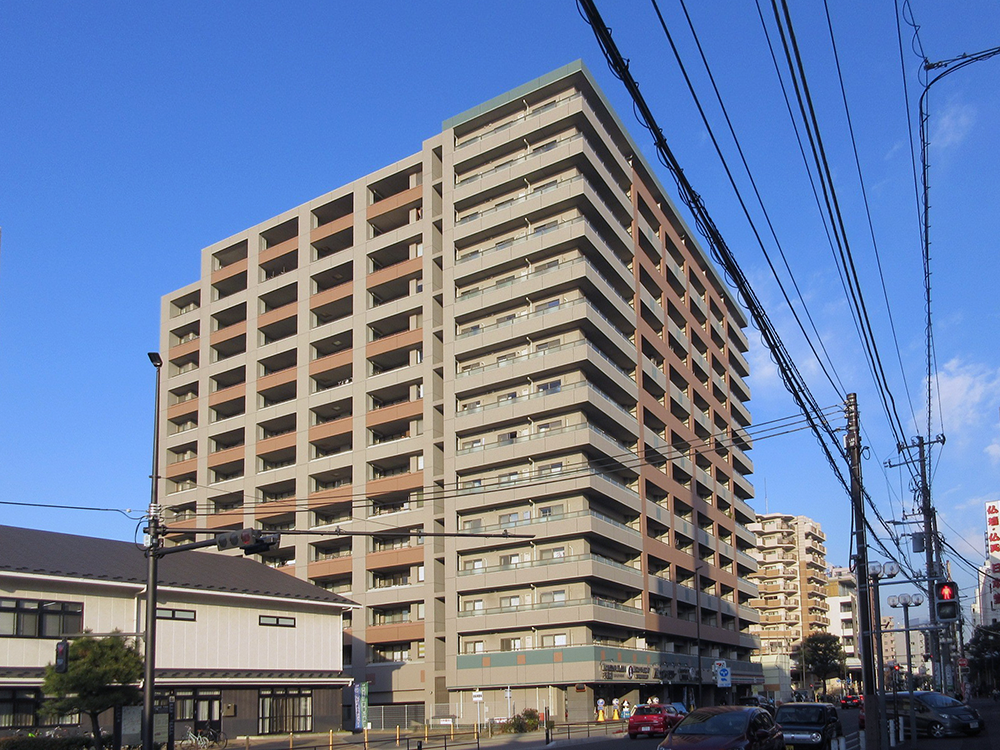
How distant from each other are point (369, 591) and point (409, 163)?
113 feet

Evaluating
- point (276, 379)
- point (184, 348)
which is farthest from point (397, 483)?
point (184, 348)

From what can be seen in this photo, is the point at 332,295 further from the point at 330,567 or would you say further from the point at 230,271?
the point at 330,567

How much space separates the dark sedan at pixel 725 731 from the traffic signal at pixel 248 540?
10522mm

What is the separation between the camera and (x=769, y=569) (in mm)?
159625

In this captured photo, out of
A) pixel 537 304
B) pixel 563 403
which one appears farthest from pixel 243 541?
pixel 537 304

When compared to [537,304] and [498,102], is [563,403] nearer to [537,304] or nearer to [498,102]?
[537,304]

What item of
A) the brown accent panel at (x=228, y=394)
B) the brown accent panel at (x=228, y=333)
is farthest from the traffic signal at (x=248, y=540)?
the brown accent panel at (x=228, y=333)

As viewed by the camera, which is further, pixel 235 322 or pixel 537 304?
pixel 235 322

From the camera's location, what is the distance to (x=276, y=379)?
273 ft

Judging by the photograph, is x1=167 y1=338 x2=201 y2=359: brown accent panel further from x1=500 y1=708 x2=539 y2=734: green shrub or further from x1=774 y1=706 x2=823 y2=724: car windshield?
x1=774 y1=706 x2=823 y2=724: car windshield

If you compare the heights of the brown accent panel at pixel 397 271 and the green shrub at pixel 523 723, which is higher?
the brown accent panel at pixel 397 271

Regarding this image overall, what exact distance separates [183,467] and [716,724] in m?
74.3

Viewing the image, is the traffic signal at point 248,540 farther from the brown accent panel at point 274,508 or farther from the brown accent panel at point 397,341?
the brown accent panel at point 274,508

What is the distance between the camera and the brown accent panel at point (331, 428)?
77.5 metres
